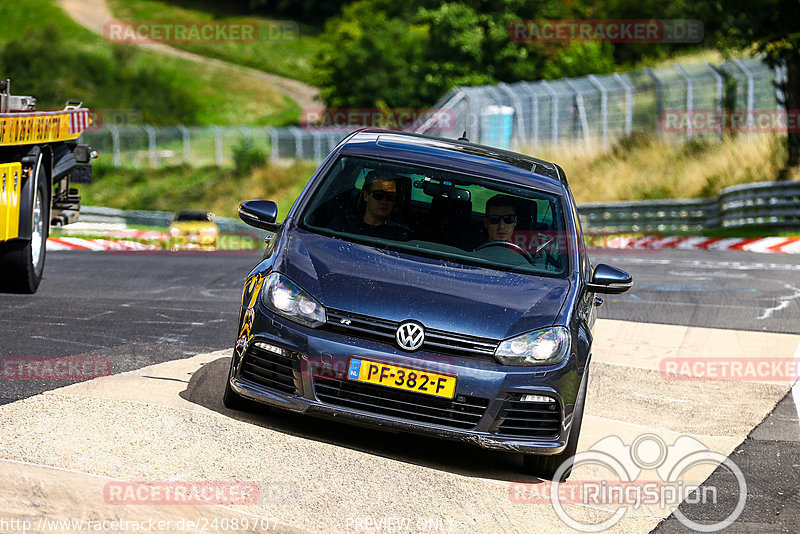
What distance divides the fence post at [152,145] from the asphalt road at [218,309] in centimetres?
4108

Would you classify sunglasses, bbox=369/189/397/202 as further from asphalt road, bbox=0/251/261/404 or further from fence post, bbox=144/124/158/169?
fence post, bbox=144/124/158/169

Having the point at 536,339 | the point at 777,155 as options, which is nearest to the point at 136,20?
the point at 777,155

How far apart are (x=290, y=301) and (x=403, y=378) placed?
707 mm

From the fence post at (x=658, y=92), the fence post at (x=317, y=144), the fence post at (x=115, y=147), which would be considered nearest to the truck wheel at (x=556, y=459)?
the fence post at (x=658, y=92)

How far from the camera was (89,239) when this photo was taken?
22531 mm

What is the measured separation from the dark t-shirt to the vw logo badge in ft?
3.21

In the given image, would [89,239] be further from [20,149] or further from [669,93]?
[669,93]

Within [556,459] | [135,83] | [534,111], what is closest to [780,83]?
[534,111]

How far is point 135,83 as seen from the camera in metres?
94.1

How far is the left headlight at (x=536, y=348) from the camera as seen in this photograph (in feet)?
20.0

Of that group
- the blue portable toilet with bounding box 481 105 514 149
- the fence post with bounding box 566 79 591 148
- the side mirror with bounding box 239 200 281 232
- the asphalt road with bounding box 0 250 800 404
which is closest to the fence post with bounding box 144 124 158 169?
the blue portable toilet with bounding box 481 105 514 149

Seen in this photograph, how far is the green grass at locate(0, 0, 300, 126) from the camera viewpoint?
9131 centimetres

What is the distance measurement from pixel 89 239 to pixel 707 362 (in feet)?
48.7

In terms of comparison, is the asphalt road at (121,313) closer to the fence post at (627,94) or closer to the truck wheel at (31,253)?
the truck wheel at (31,253)
